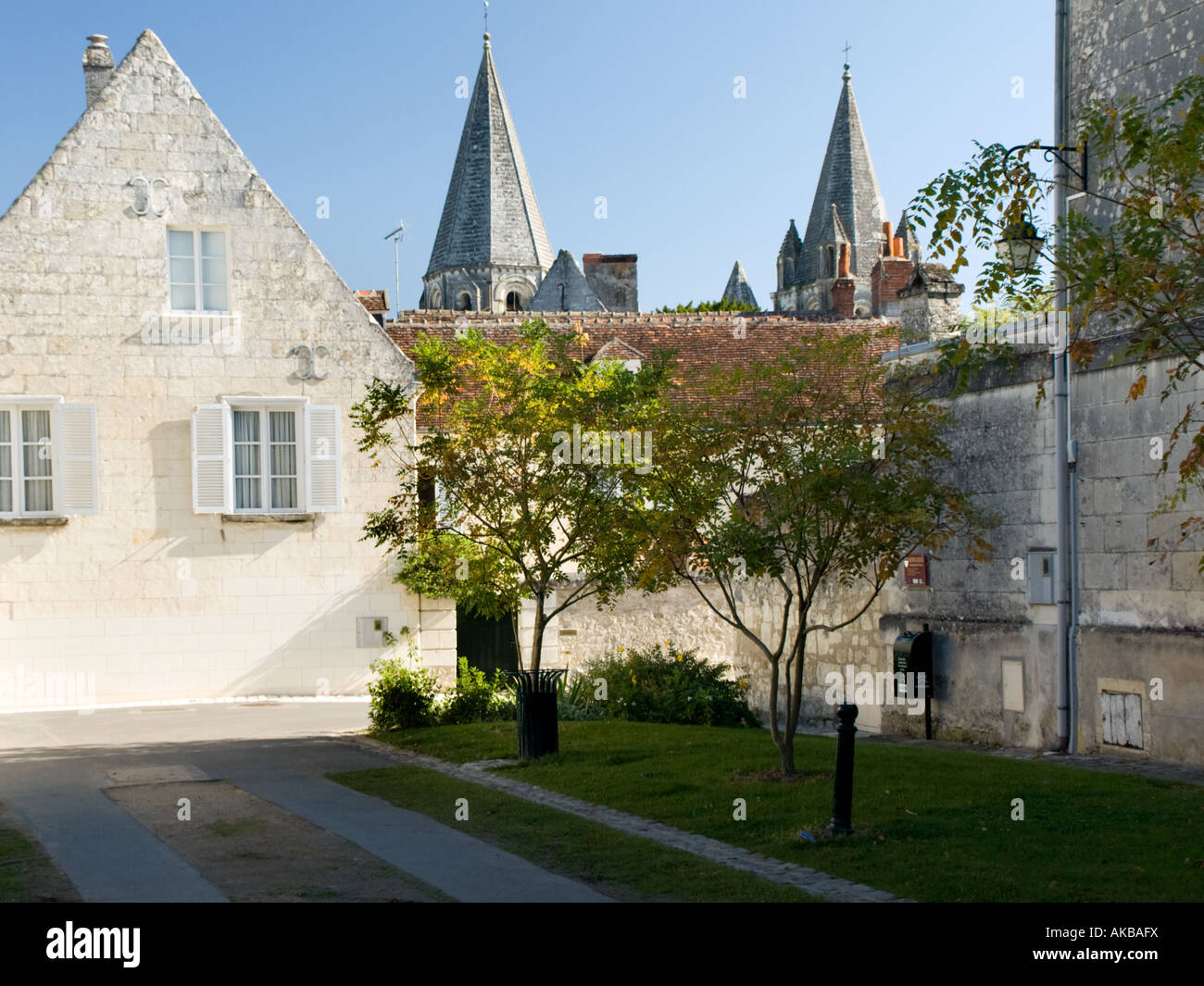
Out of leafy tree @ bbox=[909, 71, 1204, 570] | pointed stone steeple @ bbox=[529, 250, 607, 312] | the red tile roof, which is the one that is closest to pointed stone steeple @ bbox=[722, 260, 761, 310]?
pointed stone steeple @ bbox=[529, 250, 607, 312]

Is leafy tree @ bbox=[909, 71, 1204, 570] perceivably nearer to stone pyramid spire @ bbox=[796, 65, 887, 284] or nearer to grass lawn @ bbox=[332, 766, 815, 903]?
grass lawn @ bbox=[332, 766, 815, 903]

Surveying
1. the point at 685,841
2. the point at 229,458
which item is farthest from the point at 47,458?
the point at 685,841

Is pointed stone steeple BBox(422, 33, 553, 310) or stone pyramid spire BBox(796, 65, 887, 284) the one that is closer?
pointed stone steeple BBox(422, 33, 553, 310)

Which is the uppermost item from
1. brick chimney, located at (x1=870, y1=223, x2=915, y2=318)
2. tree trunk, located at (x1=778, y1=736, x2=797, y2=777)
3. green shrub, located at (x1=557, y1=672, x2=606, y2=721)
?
brick chimney, located at (x1=870, y1=223, x2=915, y2=318)

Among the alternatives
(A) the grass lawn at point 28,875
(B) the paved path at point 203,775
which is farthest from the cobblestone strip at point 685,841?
(A) the grass lawn at point 28,875

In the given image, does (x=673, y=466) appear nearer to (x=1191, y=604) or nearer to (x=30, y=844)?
(x=1191, y=604)

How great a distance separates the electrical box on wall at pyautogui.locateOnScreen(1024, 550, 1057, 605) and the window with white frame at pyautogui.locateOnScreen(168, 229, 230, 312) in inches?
512

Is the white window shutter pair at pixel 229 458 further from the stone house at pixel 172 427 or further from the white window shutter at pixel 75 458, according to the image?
the white window shutter at pixel 75 458

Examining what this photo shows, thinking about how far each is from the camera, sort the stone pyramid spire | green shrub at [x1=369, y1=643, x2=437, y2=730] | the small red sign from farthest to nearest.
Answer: the stone pyramid spire → green shrub at [x1=369, y1=643, x2=437, y2=730] → the small red sign

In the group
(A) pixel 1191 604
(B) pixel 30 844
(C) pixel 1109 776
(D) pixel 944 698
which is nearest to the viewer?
(B) pixel 30 844

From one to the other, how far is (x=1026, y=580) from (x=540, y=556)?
496cm

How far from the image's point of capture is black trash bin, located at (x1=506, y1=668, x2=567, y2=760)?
41.9 feet
